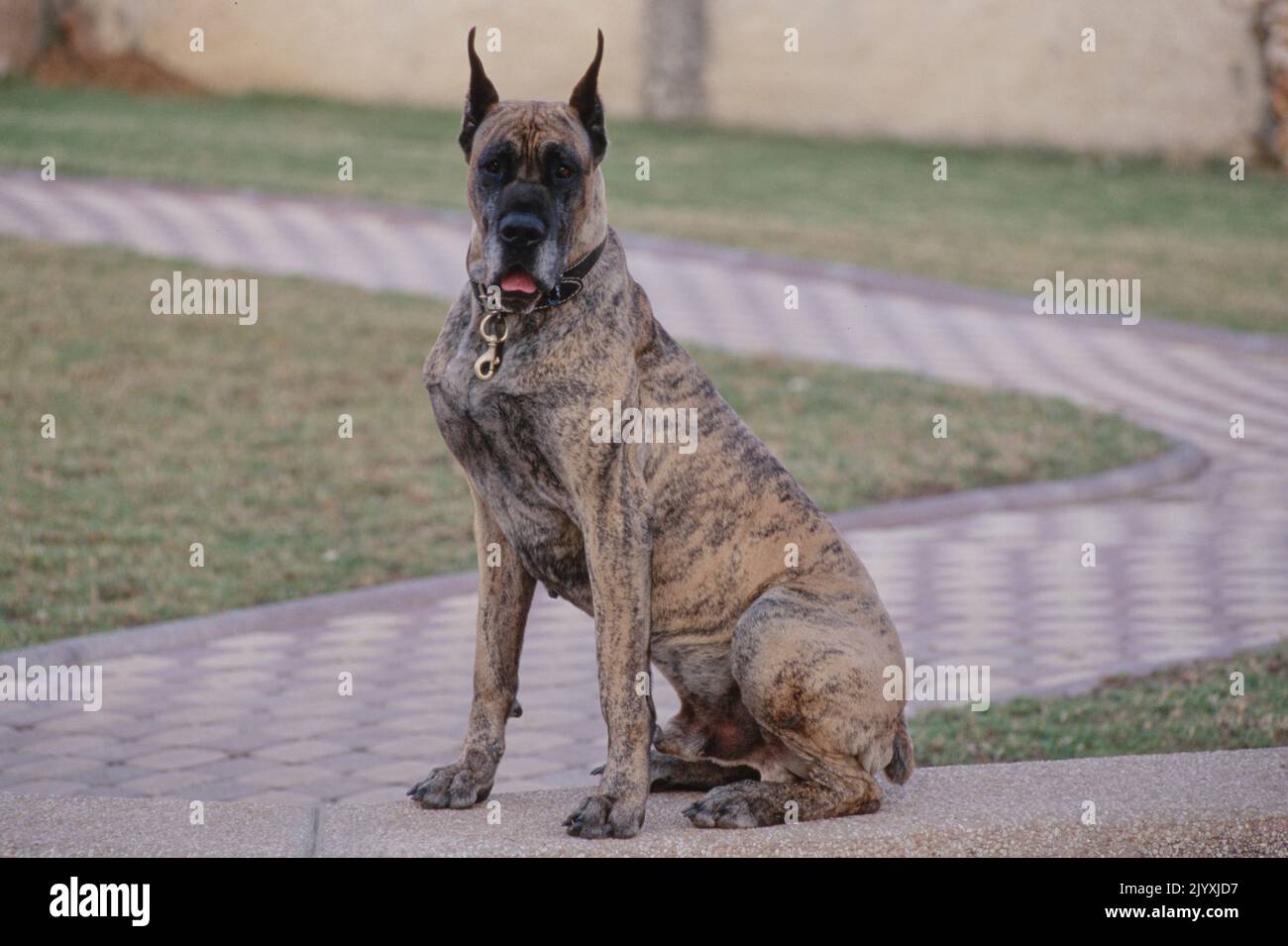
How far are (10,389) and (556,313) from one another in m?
7.11

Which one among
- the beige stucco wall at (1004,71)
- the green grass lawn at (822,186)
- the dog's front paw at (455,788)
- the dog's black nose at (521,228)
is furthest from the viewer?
the beige stucco wall at (1004,71)

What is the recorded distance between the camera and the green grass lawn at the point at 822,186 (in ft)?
52.5

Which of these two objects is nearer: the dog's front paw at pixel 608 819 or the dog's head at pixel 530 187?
the dog's head at pixel 530 187

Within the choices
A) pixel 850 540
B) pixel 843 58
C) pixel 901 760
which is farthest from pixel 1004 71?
pixel 901 760

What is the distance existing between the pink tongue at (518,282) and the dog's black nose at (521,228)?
0.08 meters

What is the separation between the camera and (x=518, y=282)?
3945 mm

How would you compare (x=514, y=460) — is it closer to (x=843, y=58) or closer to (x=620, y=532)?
(x=620, y=532)

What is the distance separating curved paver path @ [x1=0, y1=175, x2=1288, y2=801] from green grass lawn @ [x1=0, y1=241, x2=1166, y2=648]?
47 centimetres

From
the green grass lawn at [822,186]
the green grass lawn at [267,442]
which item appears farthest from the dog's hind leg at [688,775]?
the green grass lawn at [822,186]

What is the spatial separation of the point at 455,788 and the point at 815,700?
98 centimetres

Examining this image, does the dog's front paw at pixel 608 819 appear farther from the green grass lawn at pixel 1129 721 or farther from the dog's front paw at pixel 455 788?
the green grass lawn at pixel 1129 721

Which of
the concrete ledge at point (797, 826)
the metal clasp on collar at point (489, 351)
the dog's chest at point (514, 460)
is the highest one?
the metal clasp on collar at point (489, 351)

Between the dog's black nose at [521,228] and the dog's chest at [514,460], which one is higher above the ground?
the dog's black nose at [521,228]

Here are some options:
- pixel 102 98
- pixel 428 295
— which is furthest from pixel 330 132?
pixel 428 295
